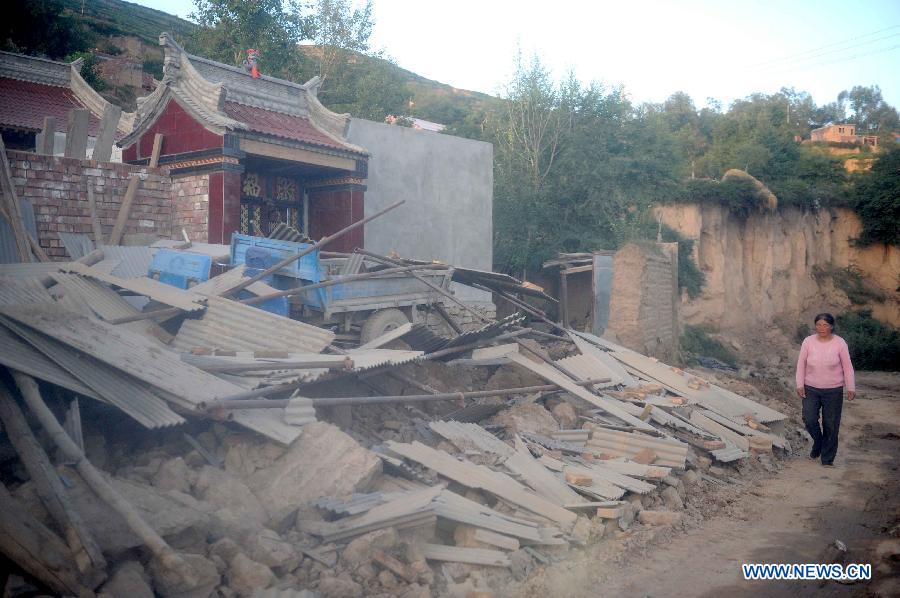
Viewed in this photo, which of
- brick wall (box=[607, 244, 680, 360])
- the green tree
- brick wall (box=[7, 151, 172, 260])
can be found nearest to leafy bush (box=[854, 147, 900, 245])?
brick wall (box=[607, 244, 680, 360])

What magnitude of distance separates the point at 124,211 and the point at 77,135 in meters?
1.30

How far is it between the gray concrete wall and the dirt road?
8.51 m

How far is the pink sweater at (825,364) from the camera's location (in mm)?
8375

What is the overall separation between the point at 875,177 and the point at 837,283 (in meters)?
4.31

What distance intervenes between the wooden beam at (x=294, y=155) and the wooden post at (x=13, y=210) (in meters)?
3.40

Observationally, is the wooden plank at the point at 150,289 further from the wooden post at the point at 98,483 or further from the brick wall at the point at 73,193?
the brick wall at the point at 73,193

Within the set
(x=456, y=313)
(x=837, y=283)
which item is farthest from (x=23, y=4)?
(x=837, y=283)

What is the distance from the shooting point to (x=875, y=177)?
90.2ft

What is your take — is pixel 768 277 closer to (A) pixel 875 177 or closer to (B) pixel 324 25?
(A) pixel 875 177

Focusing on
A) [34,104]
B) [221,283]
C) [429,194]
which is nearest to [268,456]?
[221,283]

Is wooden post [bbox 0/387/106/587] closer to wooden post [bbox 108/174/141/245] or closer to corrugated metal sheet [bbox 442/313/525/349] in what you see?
corrugated metal sheet [bbox 442/313/525/349]

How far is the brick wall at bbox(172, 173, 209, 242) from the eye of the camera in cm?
1127

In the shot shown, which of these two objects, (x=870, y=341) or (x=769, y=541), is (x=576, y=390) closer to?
(x=769, y=541)

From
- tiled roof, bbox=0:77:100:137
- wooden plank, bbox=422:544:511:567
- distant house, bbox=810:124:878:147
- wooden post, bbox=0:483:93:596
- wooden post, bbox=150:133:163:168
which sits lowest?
wooden plank, bbox=422:544:511:567
